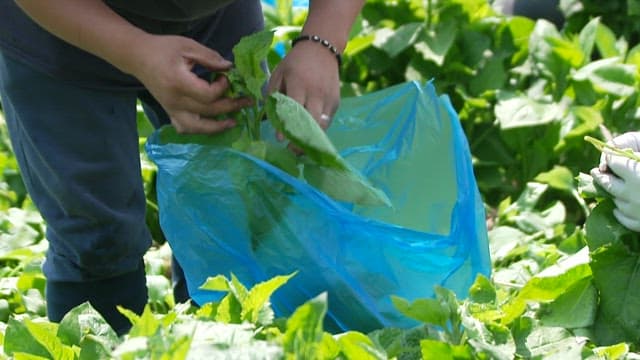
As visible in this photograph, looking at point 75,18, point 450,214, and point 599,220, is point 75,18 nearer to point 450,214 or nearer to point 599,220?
point 450,214

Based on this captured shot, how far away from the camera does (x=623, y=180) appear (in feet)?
5.04

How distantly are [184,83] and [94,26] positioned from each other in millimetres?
148

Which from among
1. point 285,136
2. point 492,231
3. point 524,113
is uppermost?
point 285,136

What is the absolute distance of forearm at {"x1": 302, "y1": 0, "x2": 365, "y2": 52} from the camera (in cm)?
162

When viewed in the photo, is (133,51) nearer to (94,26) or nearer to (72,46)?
(94,26)

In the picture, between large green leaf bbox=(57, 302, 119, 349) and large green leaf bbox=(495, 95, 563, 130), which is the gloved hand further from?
large green leaf bbox=(495, 95, 563, 130)

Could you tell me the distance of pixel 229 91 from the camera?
58.8 inches

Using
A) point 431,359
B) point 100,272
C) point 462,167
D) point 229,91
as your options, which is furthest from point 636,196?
point 100,272

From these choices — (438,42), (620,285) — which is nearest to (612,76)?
(438,42)

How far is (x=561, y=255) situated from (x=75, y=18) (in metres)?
0.97

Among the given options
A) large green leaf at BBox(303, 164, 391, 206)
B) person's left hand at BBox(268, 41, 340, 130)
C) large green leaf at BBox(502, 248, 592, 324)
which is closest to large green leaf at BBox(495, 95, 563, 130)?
large green leaf at BBox(502, 248, 592, 324)

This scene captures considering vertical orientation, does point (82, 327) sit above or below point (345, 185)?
below

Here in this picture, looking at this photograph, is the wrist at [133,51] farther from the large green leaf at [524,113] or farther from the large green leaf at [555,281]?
the large green leaf at [524,113]

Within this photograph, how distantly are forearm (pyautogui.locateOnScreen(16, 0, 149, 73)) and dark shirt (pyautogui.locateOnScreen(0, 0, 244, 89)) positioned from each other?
120 millimetres
